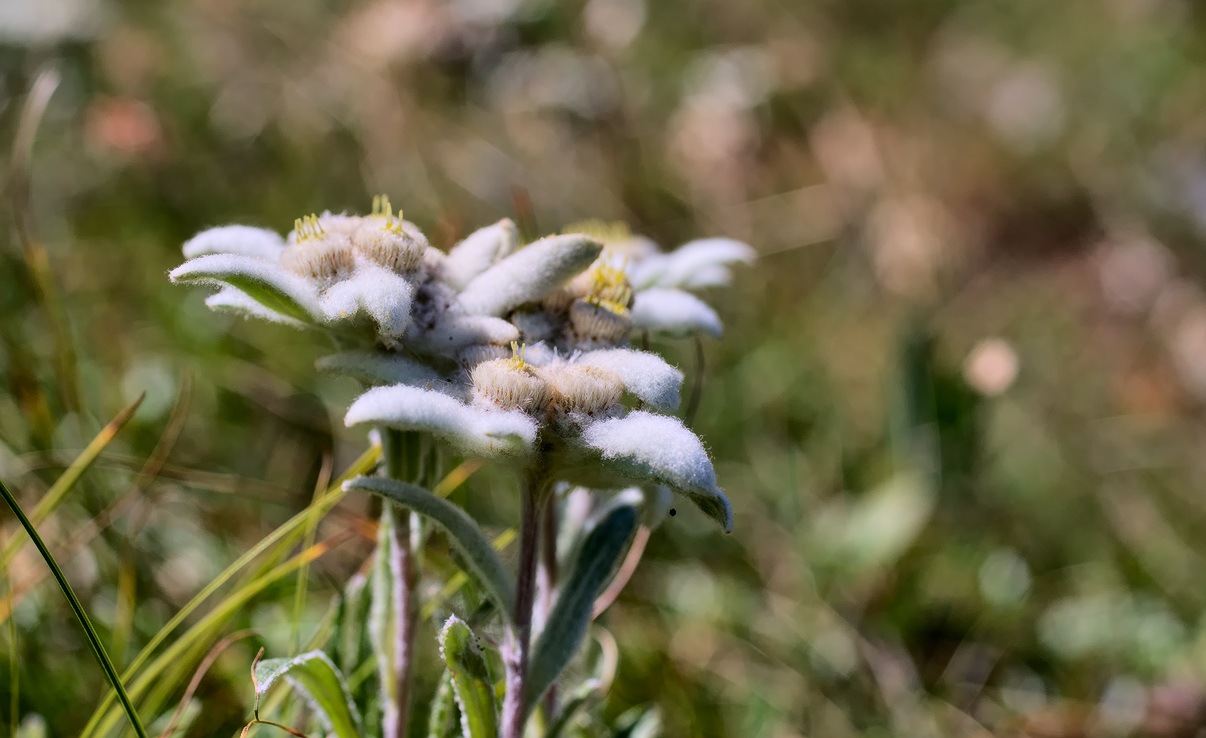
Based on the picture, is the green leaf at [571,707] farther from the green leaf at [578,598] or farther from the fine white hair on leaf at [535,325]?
the fine white hair on leaf at [535,325]

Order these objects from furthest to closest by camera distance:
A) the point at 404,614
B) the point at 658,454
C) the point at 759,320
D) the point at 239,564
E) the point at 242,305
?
the point at 759,320 < the point at 239,564 < the point at 404,614 < the point at 242,305 < the point at 658,454

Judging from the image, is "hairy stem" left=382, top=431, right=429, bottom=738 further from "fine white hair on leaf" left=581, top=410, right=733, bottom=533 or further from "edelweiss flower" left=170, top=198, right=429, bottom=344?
"fine white hair on leaf" left=581, top=410, right=733, bottom=533

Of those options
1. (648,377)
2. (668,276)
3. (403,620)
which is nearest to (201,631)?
(403,620)

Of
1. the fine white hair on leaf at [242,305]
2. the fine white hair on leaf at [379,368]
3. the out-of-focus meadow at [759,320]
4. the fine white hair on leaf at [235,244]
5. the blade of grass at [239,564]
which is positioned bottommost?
the out-of-focus meadow at [759,320]

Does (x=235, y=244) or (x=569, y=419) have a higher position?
(x=235, y=244)

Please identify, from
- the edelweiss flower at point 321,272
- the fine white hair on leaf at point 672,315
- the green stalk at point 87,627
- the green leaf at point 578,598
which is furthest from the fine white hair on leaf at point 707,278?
the green stalk at point 87,627

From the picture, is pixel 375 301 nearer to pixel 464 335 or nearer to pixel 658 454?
pixel 464 335

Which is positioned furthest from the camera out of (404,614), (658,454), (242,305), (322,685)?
(404,614)

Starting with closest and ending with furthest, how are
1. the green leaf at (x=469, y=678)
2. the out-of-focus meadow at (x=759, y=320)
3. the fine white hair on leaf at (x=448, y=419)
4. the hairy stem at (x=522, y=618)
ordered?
the fine white hair on leaf at (x=448, y=419), the green leaf at (x=469, y=678), the hairy stem at (x=522, y=618), the out-of-focus meadow at (x=759, y=320)
